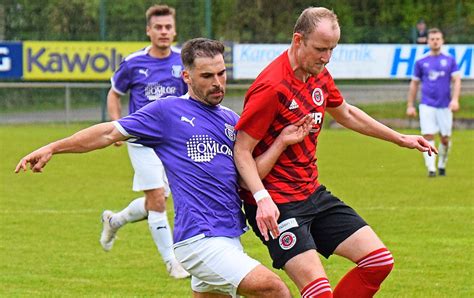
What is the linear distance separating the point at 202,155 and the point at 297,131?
51 cm

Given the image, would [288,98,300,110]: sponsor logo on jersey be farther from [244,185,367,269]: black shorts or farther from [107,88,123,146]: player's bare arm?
[107,88,123,146]: player's bare arm

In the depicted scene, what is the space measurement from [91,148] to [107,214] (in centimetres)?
421

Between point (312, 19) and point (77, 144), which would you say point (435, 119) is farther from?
point (77, 144)

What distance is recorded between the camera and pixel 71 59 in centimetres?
2730

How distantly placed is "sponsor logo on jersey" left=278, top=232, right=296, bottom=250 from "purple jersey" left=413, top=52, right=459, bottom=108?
11.6 metres

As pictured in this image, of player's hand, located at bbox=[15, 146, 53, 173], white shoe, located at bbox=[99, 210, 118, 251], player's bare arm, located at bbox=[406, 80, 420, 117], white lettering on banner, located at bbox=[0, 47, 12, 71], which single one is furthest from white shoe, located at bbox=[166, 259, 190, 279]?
white lettering on banner, located at bbox=[0, 47, 12, 71]

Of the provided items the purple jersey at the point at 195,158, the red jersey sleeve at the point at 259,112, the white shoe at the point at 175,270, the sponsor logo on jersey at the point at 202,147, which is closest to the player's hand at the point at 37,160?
the purple jersey at the point at 195,158

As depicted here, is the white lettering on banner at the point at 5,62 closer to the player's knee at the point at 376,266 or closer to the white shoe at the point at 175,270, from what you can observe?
the white shoe at the point at 175,270

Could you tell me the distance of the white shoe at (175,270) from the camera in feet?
28.3

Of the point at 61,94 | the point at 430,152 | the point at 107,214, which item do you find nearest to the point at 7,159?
the point at 61,94

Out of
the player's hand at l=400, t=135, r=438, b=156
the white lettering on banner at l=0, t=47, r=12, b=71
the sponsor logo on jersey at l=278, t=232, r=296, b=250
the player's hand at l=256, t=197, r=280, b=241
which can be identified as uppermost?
the player's hand at l=400, t=135, r=438, b=156

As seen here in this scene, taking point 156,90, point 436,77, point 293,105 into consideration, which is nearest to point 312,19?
point 293,105

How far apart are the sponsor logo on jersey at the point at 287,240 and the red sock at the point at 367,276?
0.49m

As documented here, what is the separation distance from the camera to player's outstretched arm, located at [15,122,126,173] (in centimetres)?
535
